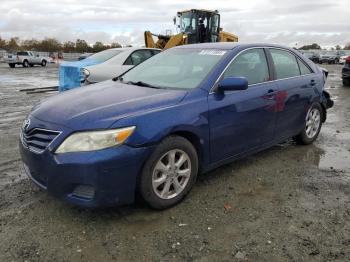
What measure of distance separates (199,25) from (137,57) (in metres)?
9.77

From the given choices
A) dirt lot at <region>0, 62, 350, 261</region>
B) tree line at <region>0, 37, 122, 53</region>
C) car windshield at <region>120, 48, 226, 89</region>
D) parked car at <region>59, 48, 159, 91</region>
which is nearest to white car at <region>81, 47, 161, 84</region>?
parked car at <region>59, 48, 159, 91</region>

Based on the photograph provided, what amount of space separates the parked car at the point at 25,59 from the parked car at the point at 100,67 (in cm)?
2752

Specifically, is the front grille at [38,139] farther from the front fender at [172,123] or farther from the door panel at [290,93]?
the door panel at [290,93]

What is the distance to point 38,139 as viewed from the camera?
3.53m

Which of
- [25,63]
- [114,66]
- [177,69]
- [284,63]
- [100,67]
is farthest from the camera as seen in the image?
[25,63]

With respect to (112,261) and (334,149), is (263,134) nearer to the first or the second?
(334,149)

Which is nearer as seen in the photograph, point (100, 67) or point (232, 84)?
point (232, 84)

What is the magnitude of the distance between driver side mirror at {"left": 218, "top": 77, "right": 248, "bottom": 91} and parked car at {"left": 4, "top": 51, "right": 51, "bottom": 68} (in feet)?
114

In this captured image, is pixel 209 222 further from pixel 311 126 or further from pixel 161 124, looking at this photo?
pixel 311 126

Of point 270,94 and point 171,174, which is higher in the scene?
point 270,94

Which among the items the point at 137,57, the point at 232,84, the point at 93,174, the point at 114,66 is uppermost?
the point at 137,57

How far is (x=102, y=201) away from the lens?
11.0 feet

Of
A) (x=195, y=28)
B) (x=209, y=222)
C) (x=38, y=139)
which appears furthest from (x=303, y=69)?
(x=195, y=28)

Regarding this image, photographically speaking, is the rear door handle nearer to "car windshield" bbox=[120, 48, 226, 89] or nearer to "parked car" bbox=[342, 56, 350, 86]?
"car windshield" bbox=[120, 48, 226, 89]
